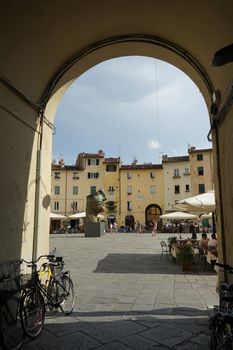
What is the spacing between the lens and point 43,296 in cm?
518

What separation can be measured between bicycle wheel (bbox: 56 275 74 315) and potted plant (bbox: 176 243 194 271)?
5264 mm

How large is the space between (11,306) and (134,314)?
203 centimetres

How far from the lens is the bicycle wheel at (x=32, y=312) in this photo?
4.37 m

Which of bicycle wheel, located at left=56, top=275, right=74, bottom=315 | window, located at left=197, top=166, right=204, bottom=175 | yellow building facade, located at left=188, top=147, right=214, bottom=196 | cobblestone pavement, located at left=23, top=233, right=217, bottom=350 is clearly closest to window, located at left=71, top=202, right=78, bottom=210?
yellow building facade, located at left=188, top=147, right=214, bottom=196

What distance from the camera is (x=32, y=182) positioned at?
241 inches

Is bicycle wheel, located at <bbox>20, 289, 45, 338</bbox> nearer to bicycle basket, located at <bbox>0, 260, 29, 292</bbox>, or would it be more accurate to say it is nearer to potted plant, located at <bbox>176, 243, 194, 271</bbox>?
bicycle basket, located at <bbox>0, 260, 29, 292</bbox>

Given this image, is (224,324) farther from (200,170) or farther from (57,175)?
(57,175)

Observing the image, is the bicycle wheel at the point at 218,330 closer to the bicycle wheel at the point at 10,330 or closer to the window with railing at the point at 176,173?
the bicycle wheel at the point at 10,330

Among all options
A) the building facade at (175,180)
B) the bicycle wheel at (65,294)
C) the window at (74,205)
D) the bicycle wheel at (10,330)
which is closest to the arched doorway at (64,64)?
the bicycle wheel at (65,294)

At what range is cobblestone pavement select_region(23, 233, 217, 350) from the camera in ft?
14.2

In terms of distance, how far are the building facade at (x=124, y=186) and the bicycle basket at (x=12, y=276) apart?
49.9 metres

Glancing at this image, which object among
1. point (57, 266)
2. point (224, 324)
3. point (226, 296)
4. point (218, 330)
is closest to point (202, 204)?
point (57, 266)

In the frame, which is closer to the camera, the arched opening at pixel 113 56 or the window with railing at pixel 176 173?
the arched opening at pixel 113 56

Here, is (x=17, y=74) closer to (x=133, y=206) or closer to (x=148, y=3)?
(x=148, y=3)
